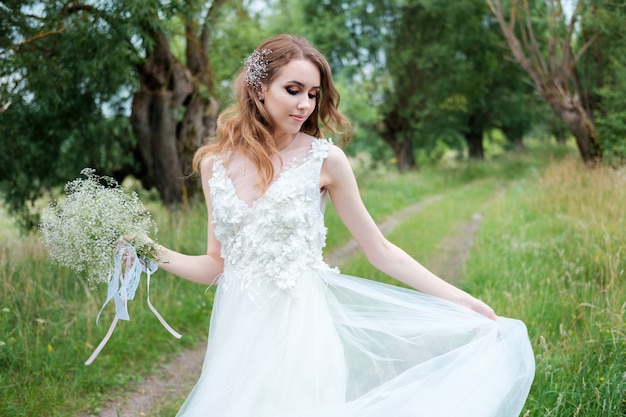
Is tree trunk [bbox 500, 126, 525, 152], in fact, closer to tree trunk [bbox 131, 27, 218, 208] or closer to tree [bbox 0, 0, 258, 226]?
tree [bbox 0, 0, 258, 226]

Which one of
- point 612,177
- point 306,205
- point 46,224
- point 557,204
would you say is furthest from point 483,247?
point 46,224

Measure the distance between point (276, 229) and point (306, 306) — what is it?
33 centimetres

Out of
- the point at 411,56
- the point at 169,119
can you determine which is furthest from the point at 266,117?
the point at 411,56

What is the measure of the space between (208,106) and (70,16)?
320 centimetres

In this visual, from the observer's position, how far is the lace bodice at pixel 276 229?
231 cm

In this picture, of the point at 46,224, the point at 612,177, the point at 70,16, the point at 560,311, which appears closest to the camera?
the point at 46,224

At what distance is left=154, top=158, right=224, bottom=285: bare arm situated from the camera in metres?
2.58

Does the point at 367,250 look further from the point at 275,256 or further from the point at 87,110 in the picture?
the point at 87,110

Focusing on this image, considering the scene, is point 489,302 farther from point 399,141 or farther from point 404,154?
point 399,141

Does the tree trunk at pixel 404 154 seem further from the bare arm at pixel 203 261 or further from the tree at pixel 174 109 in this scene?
the bare arm at pixel 203 261

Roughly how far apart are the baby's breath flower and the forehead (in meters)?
0.85

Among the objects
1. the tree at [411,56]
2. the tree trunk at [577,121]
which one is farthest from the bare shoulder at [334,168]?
the tree at [411,56]

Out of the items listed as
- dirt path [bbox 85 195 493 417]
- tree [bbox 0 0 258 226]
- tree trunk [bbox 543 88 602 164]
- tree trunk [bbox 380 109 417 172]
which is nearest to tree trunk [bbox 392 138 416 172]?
tree trunk [bbox 380 109 417 172]

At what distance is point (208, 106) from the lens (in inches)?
371
